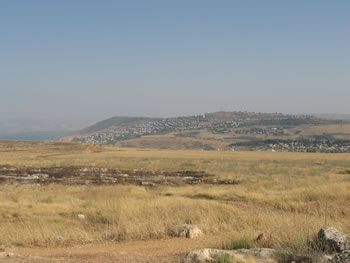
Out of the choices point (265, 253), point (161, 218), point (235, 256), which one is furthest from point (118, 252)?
point (161, 218)

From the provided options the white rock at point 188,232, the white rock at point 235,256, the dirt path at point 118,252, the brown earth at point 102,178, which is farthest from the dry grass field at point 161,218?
the brown earth at point 102,178

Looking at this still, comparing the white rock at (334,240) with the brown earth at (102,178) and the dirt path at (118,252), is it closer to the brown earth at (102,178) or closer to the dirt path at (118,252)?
the dirt path at (118,252)

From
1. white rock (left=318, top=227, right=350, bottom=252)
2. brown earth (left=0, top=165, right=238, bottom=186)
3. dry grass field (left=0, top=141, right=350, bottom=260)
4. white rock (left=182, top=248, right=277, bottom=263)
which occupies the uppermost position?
white rock (left=318, top=227, right=350, bottom=252)

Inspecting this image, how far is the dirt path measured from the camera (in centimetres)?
700

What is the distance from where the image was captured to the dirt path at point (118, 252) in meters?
7.00

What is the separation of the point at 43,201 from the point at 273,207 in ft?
39.2

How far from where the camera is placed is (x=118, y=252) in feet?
26.0

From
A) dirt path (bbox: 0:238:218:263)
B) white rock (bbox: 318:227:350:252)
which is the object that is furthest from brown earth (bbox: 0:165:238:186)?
white rock (bbox: 318:227:350:252)

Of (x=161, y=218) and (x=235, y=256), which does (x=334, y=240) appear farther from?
(x=161, y=218)

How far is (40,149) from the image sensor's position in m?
80.5

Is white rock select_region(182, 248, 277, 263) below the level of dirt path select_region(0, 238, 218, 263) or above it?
above

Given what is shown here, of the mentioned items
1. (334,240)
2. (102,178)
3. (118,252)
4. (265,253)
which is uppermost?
(334,240)

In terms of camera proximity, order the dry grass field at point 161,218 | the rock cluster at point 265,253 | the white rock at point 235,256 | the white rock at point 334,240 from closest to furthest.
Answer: the rock cluster at point 265,253
the white rock at point 235,256
the white rock at point 334,240
the dry grass field at point 161,218

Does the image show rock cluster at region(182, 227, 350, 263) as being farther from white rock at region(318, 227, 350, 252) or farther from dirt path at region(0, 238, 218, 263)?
dirt path at region(0, 238, 218, 263)
